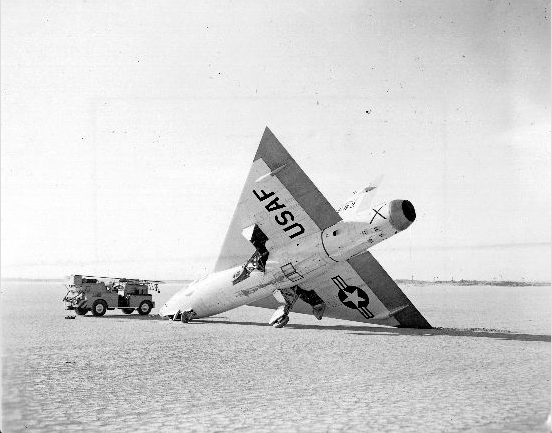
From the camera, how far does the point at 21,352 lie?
16203 millimetres

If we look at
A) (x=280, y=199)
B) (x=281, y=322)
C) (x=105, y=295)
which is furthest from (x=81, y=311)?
(x=280, y=199)

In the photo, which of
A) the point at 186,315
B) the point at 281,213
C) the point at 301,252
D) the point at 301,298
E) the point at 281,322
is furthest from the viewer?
the point at 186,315

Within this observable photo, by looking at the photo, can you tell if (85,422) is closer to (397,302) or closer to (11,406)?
(11,406)

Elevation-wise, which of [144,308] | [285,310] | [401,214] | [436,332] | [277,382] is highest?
[401,214]

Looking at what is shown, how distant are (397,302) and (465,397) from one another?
14508 mm

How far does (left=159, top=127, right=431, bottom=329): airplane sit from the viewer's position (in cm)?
2181

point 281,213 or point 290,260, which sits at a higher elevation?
point 281,213

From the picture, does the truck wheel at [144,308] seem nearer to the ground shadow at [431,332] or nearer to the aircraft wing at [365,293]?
the ground shadow at [431,332]

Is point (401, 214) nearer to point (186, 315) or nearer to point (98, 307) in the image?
point (186, 315)

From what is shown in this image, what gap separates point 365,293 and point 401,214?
5525 millimetres

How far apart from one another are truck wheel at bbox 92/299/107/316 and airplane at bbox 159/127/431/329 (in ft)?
20.0

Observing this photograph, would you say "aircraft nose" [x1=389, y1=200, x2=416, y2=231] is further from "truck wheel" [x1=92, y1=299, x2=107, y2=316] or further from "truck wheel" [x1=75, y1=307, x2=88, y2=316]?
"truck wheel" [x1=75, y1=307, x2=88, y2=316]

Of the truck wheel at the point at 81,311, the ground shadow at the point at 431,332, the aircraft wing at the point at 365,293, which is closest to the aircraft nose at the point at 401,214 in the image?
the aircraft wing at the point at 365,293

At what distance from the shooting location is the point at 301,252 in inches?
909
